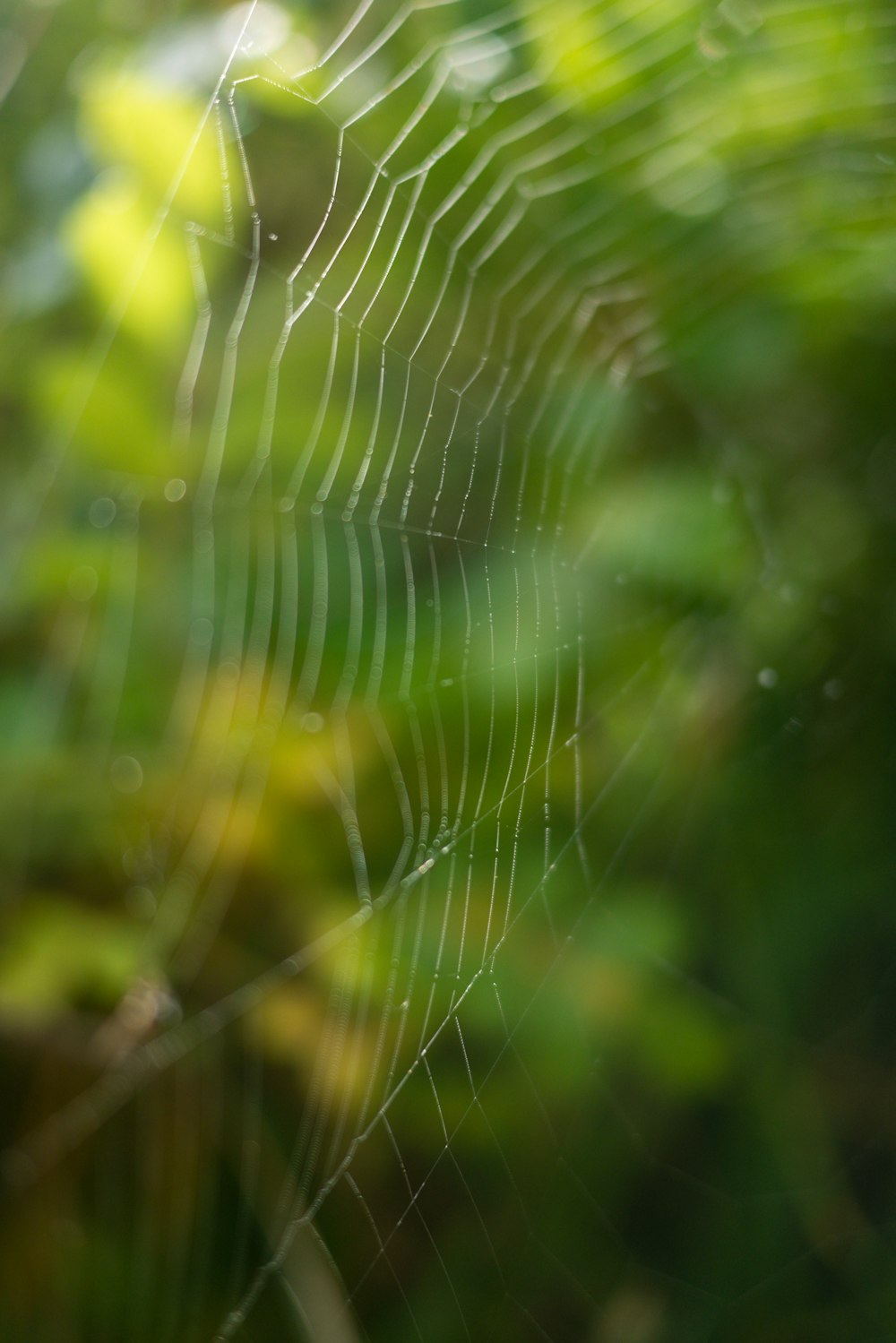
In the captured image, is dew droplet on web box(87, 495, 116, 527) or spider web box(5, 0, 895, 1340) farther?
dew droplet on web box(87, 495, 116, 527)

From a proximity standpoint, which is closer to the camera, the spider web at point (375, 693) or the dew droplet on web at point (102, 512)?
the spider web at point (375, 693)

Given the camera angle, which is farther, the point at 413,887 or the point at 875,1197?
A: the point at 875,1197

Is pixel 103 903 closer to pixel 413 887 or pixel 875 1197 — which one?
pixel 413 887

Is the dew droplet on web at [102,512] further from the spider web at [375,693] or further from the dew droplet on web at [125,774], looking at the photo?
the dew droplet on web at [125,774]

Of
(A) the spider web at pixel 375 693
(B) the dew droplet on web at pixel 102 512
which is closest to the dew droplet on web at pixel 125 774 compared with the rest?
(A) the spider web at pixel 375 693

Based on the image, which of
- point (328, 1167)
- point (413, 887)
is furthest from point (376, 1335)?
point (413, 887)

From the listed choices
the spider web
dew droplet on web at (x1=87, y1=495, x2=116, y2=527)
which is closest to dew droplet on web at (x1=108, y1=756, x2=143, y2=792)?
the spider web

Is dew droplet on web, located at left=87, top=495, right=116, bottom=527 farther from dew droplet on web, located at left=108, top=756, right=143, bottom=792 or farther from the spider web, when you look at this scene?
dew droplet on web, located at left=108, top=756, right=143, bottom=792

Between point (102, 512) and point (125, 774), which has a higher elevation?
point (102, 512)
